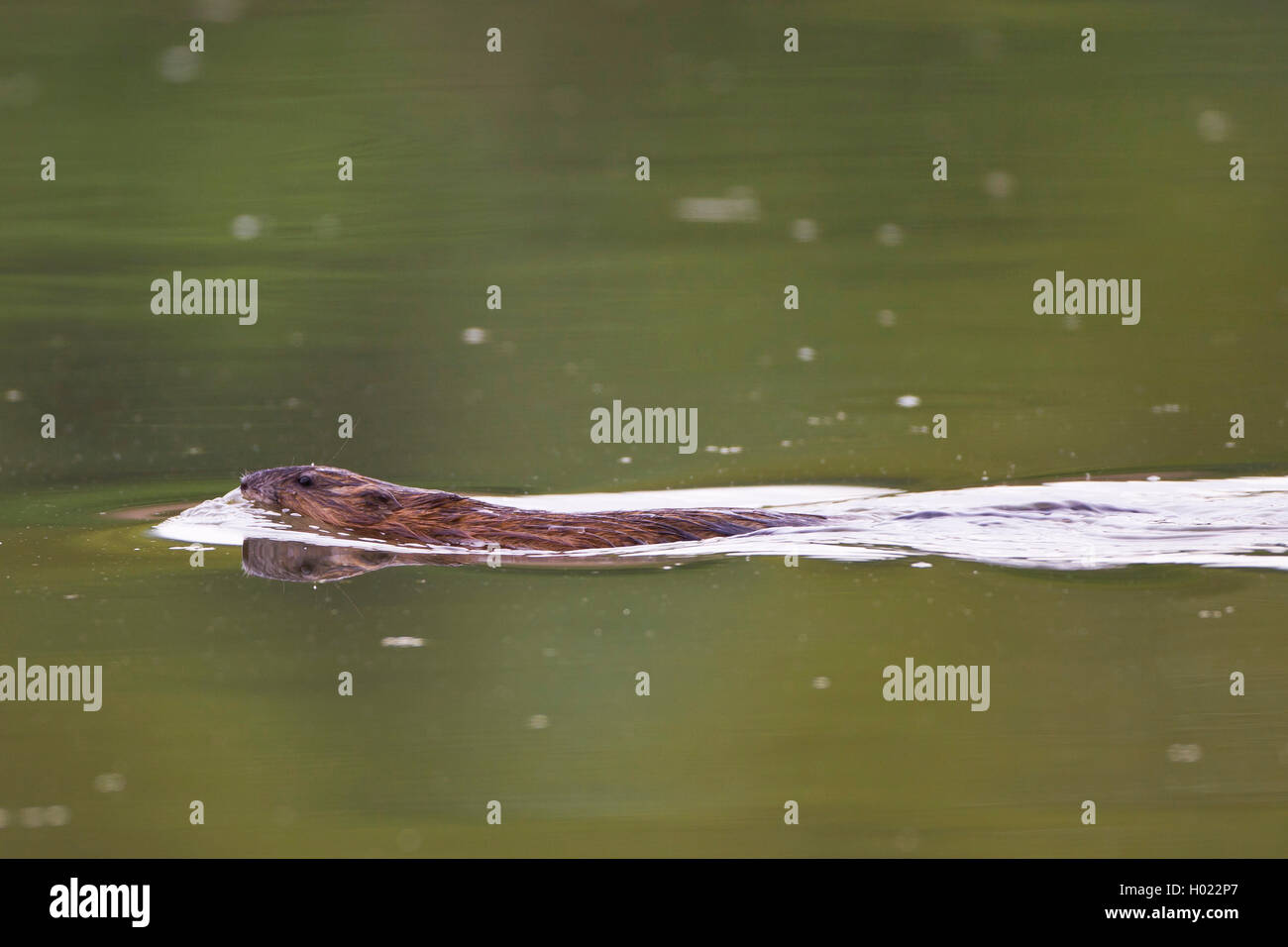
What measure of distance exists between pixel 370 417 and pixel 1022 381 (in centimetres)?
370

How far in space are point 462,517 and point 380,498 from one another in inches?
16.9

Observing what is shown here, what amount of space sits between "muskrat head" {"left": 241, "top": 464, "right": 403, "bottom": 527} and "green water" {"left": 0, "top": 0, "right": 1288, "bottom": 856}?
0.62 metres

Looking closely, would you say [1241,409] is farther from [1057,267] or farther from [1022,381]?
[1057,267]

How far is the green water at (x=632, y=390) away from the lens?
535cm

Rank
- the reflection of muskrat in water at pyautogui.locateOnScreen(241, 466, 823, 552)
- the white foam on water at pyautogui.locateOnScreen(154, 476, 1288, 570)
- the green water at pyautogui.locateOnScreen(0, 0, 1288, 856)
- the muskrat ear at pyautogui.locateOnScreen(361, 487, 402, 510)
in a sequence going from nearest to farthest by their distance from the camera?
the green water at pyautogui.locateOnScreen(0, 0, 1288, 856) < the white foam on water at pyautogui.locateOnScreen(154, 476, 1288, 570) < the reflection of muskrat in water at pyautogui.locateOnScreen(241, 466, 823, 552) < the muskrat ear at pyautogui.locateOnScreen(361, 487, 402, 510)

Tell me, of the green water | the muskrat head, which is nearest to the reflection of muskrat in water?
the muskrat head

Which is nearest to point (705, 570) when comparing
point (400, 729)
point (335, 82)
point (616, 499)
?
point (616, 499)

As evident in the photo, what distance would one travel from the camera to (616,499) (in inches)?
338

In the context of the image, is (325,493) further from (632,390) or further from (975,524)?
(975,524)

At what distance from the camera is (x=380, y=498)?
319 inches

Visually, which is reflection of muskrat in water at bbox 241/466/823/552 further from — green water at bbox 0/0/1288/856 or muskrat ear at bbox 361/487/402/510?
green water at bbox 0/0/1288/856

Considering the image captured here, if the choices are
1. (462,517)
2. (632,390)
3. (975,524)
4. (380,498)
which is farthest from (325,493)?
(975,524)

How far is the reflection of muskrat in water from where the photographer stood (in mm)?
7727

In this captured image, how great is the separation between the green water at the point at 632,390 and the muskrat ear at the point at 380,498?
75cm
